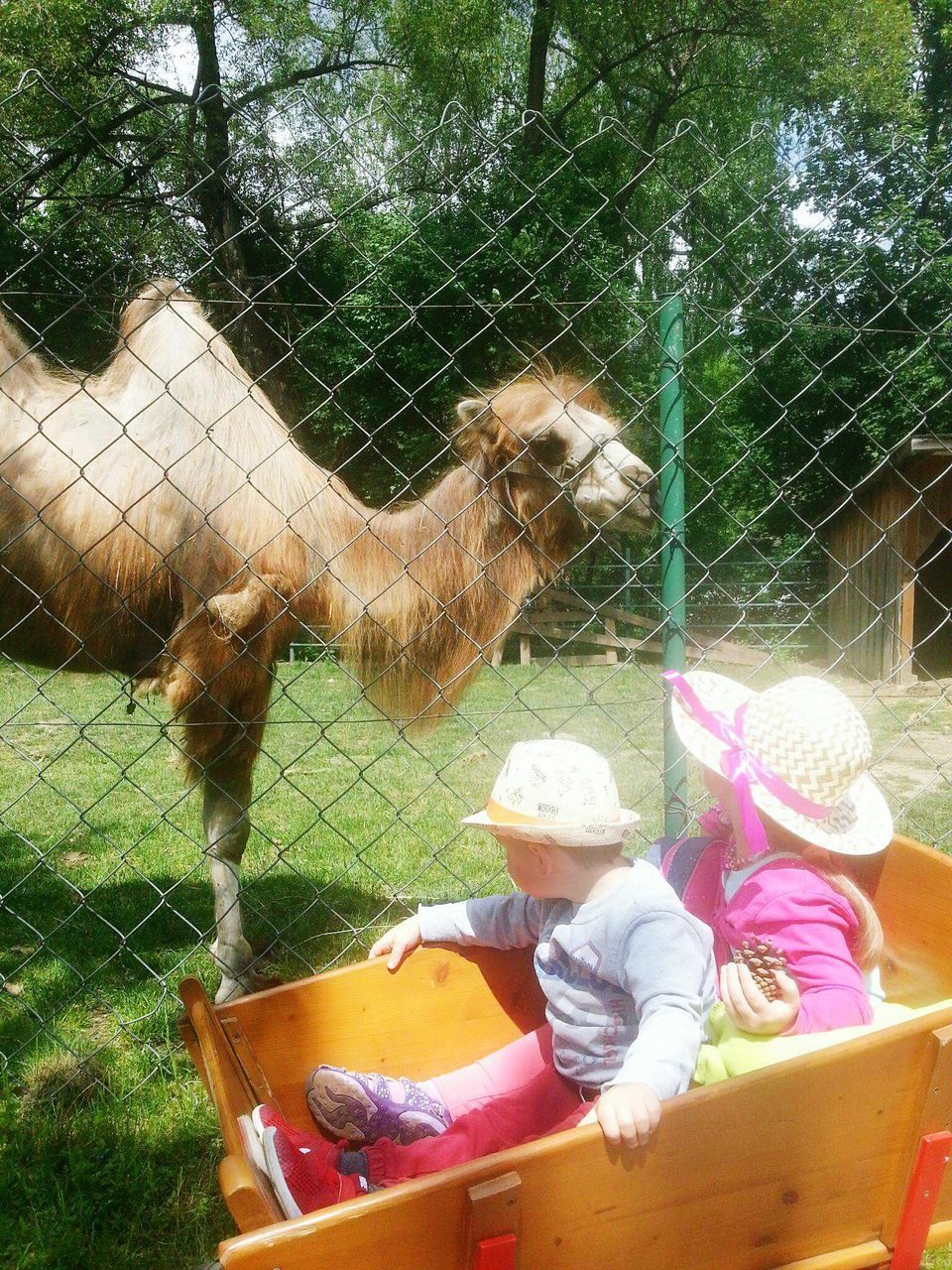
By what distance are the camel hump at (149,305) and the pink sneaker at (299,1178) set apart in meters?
2.58

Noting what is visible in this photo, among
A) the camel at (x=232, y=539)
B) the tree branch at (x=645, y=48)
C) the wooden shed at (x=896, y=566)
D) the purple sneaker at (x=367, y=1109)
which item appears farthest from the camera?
the tree branch at (x=645, y=48)

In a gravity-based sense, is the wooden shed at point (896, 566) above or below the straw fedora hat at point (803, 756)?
above

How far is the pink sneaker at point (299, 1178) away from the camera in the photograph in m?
1.79

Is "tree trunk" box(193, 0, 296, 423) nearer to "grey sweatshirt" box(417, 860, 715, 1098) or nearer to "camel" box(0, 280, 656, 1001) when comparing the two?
"camel" box(0, 280, 656, 1001)

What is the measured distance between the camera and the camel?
3266 mm

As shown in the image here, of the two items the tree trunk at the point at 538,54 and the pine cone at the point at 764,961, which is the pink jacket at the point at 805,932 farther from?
the tree trunk at the point at 538,54

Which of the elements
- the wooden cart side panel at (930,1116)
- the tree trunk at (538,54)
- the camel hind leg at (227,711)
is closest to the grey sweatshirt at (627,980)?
the wooden cart side panel at (930,1116)

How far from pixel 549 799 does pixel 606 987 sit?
43cm

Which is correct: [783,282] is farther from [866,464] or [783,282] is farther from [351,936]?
[351,936]

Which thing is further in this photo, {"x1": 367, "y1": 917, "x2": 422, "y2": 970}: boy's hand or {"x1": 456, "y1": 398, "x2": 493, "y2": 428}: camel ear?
{"x1": 456, "y1": 398, "x2": 493, "y2": 428}: camel ear

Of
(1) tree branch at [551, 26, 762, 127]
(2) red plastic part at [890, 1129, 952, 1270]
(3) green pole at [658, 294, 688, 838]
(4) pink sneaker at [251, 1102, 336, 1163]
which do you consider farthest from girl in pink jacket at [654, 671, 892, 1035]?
(1) tree branch at [551, 26, 762, 127]

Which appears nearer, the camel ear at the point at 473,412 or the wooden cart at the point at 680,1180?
the wooden cart at the point at 680,1180

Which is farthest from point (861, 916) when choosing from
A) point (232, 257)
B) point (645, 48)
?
point (645, 48)

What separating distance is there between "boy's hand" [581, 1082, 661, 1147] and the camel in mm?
1896
